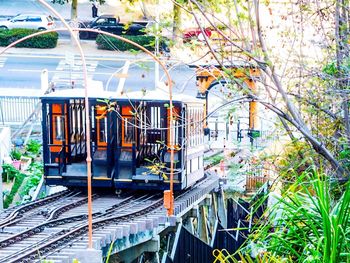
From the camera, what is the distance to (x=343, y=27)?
7426 mm

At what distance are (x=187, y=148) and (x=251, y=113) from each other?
7146mm

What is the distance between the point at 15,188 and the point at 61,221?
675cm

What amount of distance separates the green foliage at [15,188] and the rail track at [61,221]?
9.62ft

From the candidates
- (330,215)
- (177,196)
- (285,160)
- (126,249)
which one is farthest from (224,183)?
(330,215)

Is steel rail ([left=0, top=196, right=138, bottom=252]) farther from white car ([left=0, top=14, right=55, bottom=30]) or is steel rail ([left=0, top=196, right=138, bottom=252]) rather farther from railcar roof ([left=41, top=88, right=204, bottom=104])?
white car ([left=0, top=14, right=55, bottom=30])

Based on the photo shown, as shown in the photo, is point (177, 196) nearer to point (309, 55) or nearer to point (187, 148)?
point (187, 148)

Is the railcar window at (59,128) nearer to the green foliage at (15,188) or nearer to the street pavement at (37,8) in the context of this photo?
the green foliage at (15,188)

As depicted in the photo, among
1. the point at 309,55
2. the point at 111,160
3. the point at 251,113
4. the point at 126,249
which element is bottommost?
the point at 126,249

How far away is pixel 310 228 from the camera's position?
523 cm

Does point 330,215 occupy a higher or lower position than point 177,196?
higher

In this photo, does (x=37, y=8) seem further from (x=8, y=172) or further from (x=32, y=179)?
(x=32, y=179)

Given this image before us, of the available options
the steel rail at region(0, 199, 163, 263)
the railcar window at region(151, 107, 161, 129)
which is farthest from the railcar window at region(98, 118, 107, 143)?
the steel rail at region(0, 199, 163, 263)

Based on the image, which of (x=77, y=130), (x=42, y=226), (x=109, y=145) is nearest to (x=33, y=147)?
(x=77, y=130)

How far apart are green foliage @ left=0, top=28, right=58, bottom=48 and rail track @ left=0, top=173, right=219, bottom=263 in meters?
17.7
